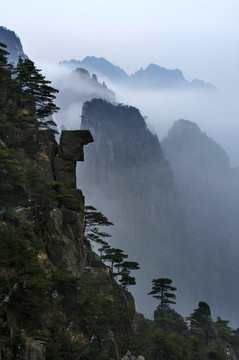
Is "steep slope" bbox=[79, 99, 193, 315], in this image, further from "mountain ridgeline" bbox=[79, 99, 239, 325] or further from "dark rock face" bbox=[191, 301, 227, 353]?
"dark rock face" bbox=[191, 301, 227, 353]

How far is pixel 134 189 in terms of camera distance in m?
151

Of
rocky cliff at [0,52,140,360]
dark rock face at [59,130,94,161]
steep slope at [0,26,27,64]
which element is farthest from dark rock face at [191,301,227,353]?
steep slope at [0,26,27,64]

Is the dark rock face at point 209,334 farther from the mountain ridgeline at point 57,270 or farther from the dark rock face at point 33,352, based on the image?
the dark rock face at point 33,352

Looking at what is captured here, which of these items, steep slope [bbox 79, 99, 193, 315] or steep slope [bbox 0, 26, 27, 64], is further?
steep slope [bbox 79, 99, 193, 315]

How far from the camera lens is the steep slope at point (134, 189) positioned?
471ft

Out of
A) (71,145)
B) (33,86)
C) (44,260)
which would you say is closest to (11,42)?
(33,86)

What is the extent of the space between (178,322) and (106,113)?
12318cm

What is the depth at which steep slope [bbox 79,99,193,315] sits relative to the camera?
144 m

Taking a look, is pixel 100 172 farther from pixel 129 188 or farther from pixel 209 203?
pixel 209 203

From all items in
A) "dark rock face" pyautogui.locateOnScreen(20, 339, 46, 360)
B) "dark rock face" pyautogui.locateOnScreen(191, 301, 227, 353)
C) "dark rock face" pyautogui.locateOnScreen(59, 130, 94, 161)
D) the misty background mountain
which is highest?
the misty background mountain

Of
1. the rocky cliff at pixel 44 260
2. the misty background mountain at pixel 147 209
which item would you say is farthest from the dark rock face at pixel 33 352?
the misty background mountain at pixel 147 209

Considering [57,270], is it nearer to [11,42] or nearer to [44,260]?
[44,260]

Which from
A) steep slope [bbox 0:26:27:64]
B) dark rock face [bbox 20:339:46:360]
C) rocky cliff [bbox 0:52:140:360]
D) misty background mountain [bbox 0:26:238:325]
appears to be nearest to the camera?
dark rock face [bbox 20:339:46:360]

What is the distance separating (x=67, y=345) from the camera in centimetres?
1316
